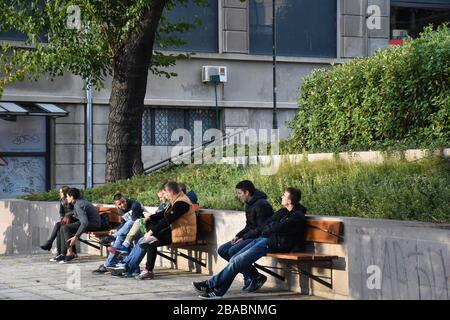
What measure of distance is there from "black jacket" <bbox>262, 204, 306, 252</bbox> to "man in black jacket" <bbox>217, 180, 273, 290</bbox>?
53cm

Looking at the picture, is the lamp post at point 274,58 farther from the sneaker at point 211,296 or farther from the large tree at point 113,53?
the sneaker at point 211,296

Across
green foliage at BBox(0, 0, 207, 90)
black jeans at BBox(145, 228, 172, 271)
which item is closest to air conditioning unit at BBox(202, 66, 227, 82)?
green foliage at BBox(0, 0, 207, 90)

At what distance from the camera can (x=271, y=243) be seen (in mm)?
11586

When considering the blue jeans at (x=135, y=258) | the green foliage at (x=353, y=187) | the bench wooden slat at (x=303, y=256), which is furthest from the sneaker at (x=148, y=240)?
the bench wooden slat at (x=303, y=256)

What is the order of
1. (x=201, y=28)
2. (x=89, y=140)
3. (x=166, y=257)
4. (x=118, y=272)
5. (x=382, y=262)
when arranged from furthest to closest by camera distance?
(x=201, y=28) → (x=89, y=140) → (x=166, y=257) → (x=118, y=272) → (x=382, y=262)

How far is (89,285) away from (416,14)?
80.2 ft

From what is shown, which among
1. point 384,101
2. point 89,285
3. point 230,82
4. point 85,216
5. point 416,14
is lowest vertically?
point 89,285

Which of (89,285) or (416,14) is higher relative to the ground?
(416,14)

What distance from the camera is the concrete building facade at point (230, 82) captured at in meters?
28.5

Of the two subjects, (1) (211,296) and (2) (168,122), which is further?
(2) (168,122)

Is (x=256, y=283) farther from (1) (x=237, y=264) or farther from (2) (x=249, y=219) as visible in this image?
(2) (x=249, y=219)

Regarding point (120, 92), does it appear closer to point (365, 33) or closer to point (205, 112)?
point (205, 112)

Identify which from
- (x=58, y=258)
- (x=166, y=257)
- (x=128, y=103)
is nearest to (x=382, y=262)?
(x=166, y=257)
